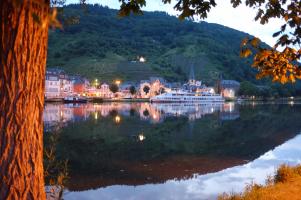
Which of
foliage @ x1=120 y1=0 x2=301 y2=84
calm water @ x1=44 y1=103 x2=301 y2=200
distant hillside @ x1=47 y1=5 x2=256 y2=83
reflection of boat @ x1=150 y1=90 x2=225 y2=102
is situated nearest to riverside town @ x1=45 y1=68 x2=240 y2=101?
reflection of boat @ x1=150 y1=90 x2=225 y2=102

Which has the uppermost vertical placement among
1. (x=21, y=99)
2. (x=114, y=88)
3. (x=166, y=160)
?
(x=114, y=88)

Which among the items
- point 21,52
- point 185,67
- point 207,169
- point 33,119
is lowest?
point 207,169

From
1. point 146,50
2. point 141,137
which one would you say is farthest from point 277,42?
point 146,50

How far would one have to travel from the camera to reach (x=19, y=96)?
129 inches

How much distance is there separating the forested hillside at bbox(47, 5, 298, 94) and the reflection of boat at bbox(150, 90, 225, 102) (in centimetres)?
2389

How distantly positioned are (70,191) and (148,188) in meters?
2.11

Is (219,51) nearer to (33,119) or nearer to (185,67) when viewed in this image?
(185,67)

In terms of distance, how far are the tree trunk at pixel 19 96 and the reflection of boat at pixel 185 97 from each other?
88271mm

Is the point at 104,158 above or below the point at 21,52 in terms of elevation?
below

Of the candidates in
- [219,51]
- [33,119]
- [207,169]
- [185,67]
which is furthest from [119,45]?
[33,119]

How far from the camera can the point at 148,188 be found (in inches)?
423

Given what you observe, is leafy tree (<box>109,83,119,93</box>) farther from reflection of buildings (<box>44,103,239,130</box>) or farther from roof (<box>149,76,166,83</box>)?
reflection of buildings (<box>44,103,239,130</box>)

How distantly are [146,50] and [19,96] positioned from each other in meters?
158

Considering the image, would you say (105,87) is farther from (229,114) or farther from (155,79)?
(229,114)
